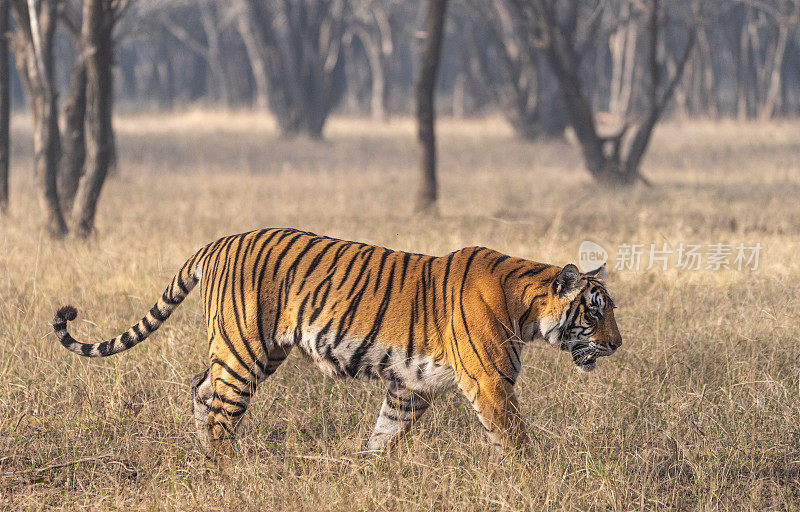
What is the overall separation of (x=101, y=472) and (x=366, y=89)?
36932 mm

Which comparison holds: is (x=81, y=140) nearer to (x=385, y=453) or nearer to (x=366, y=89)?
(x=385, y=453)

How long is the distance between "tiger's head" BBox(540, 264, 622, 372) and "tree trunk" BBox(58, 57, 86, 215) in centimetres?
588

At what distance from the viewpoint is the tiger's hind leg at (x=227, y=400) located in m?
3.46

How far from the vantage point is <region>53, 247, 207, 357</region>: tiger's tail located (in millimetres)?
3621

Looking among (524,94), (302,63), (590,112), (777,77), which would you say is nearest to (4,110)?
(590,112)

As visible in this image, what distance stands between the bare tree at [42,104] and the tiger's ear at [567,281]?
586 centimetres

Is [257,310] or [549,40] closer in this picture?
[257,310]

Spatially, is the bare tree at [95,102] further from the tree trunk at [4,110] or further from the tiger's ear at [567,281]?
the tiger's ear at [567,281]

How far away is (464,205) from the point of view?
424 inches

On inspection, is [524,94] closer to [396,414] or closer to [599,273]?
[599,273]

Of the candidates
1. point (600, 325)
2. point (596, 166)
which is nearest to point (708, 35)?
point (596, 166)

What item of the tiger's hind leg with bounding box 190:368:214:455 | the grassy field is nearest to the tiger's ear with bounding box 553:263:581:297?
the grassy field

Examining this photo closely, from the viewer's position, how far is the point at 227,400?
348 cm

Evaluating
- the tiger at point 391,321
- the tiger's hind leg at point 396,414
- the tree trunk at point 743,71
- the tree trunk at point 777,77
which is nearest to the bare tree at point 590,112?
the tiger at point 391,321
